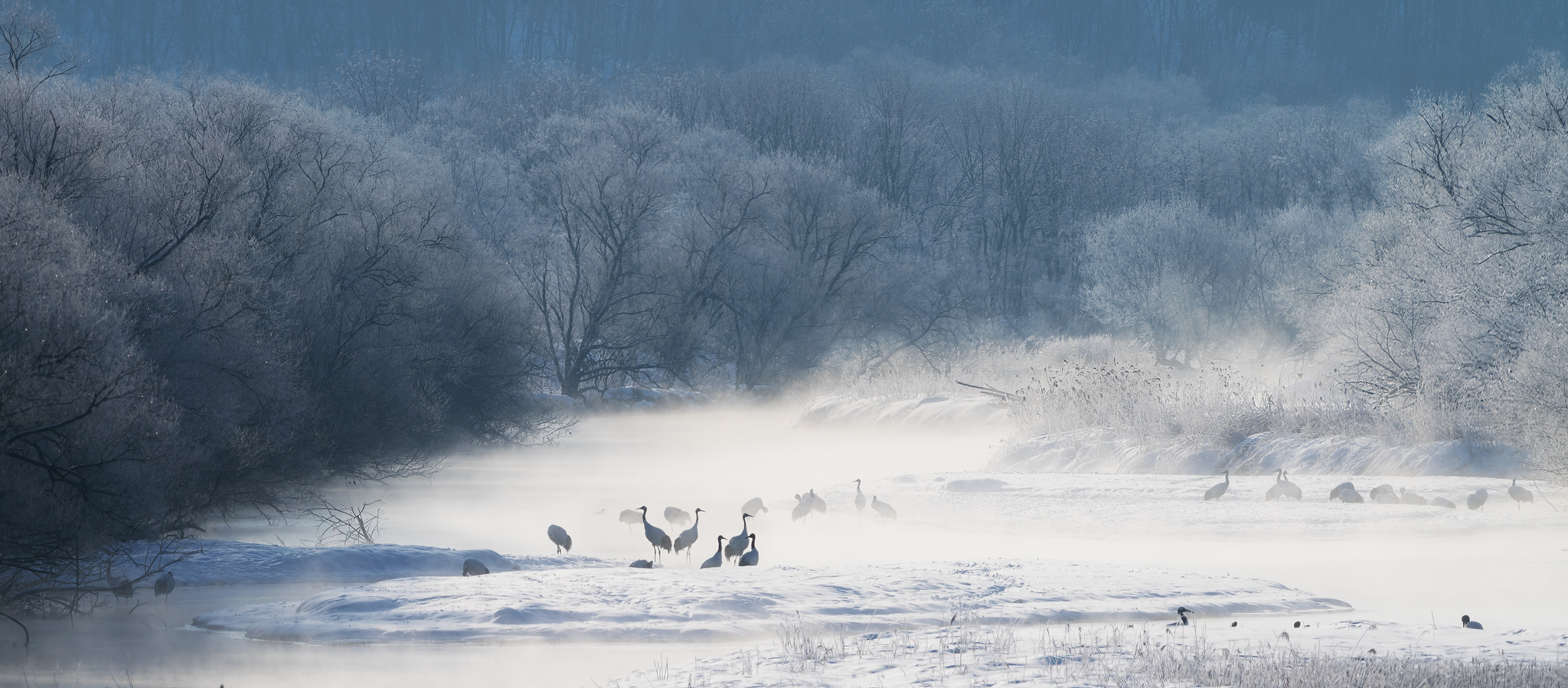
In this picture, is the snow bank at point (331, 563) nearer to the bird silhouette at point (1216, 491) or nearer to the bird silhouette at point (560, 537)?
the bird silhouette at point (560, 537)

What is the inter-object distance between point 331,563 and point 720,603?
470cm

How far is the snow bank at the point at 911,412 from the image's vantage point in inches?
1251

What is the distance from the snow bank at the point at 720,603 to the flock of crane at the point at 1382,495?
6.14 m

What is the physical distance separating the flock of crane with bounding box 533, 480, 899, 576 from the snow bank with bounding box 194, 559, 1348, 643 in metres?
1.45

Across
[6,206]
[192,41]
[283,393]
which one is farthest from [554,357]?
[192,41]

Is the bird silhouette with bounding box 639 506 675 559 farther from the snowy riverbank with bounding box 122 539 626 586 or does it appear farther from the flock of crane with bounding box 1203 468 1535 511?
the flock of crane with bounding box 1203 468 1535 511

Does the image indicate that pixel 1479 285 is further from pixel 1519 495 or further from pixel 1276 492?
pixel 1276 492

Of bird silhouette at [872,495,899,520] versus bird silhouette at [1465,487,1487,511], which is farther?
bird silhouette at [872,495,899,520]

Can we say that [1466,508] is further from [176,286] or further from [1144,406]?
[176,286]

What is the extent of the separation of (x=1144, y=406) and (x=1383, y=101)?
6371cm

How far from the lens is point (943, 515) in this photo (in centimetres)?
1845

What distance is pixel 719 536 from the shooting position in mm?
13680

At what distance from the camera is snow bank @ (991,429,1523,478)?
20.0 metres

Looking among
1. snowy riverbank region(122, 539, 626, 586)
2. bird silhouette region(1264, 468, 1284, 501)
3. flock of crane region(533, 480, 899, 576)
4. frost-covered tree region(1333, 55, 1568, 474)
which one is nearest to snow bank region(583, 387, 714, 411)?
frost-covered tree region(1333, 55, 1568, 474)
